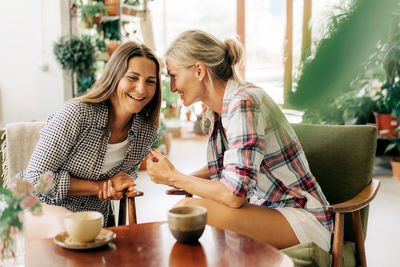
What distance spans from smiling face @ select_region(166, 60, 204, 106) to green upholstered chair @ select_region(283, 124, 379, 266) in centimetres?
37

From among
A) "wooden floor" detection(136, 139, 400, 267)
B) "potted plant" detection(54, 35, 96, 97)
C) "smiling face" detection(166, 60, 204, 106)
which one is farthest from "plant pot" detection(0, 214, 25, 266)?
"potted plant" detection(54, 35, 96, 97)

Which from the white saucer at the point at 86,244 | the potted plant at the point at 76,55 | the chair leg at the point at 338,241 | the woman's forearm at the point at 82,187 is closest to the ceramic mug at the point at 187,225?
the white saucer at the point at 86,244

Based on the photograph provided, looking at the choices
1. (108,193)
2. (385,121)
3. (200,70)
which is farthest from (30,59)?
(385,121)

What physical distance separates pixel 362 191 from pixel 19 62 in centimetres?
337

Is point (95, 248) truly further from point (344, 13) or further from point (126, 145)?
point (344, 13)

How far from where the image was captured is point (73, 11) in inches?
166

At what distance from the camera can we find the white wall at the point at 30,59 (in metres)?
3.97

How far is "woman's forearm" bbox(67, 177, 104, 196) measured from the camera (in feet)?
5.50

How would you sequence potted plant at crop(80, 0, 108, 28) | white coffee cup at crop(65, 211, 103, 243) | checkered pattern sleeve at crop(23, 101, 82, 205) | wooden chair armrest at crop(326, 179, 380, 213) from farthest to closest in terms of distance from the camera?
potted plant at crop(80, 0, 108, 28), checkered pattern sleeve at crop(23, 101, 82, 205), wooden chair armrest at crop(326, 179, 380, 213), white coffee cup at crop(65, 211, 103, 243)

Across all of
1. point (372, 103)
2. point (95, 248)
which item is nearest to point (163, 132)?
point (95, 248)

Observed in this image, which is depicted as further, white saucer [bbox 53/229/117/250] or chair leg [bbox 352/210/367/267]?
chair leg [bbox 352/210/367/267]

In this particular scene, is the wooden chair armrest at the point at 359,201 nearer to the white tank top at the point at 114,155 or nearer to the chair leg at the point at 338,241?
the chair leg at the point at 338,241

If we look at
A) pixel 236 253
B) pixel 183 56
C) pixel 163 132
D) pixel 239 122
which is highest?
pixel 183 56

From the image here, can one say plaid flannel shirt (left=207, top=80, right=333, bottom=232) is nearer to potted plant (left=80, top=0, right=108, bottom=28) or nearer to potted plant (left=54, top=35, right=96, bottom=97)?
potted plant (left=54, top=35, right=96, bottom=97)
